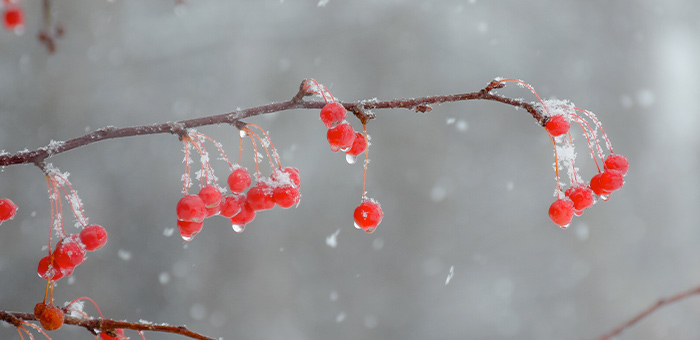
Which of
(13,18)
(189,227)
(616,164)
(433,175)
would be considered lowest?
(189,227)

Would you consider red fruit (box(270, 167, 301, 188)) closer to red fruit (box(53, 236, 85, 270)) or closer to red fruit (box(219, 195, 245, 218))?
red fruit (box(219, 195, 245, 218))

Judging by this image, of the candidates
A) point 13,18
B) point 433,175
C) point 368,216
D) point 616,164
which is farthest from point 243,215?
point 433,175

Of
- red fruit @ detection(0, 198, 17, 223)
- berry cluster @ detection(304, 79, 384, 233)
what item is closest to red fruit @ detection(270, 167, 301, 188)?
berry cluster @ detection(304, 79, 384, 233)

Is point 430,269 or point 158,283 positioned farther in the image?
point 430,269

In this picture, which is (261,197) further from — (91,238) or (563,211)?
(563,211)

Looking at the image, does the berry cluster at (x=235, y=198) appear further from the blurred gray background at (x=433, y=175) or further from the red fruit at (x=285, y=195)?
the blurred gray background at (x=433, y=175)

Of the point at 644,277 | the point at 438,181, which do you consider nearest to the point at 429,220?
the point at 438,181

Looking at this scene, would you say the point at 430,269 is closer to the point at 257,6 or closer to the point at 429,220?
the point at 429,220
